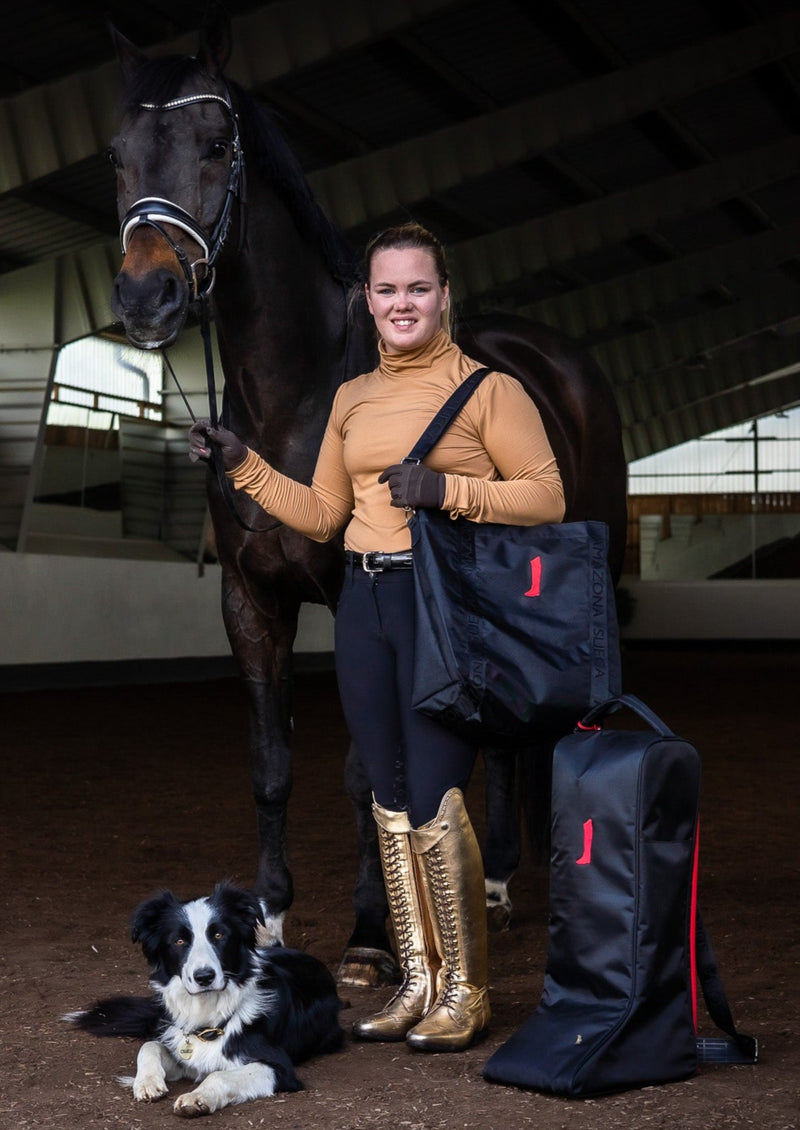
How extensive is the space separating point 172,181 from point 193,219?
10cm

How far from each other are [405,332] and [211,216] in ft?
2.38

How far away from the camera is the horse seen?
10.1ft

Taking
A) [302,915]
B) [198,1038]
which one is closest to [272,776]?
[302,915]

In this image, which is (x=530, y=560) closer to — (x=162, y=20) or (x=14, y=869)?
(x=14, y=869)

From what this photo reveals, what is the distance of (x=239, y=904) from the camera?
8.32ft

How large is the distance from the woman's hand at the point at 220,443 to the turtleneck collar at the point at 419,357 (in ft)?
1.12

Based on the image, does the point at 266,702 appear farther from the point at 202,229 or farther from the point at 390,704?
the point at 202,229

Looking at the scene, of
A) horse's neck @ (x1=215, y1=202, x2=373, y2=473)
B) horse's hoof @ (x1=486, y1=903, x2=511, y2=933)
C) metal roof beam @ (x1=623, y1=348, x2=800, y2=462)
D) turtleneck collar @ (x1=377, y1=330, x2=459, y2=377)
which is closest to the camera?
turtleneck collar @ (x1=377, y1=330, x2=459, y2=377)

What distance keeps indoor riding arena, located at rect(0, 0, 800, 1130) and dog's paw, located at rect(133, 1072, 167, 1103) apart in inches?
1.1

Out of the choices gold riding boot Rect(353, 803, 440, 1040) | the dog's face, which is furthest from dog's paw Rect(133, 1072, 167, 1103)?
gold riding boot Rect(353, 803, 440, 1040)

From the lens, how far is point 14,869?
4742 millimetres

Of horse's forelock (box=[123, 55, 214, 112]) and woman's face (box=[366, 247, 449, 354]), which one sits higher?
horse's forelock (box=[123, 55, 214, 112])

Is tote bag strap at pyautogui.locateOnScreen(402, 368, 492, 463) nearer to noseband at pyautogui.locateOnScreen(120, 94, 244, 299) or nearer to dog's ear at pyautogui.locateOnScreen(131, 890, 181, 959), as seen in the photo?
noseband at pyautogui.locateOnScreen(120, 94, 244, 299)

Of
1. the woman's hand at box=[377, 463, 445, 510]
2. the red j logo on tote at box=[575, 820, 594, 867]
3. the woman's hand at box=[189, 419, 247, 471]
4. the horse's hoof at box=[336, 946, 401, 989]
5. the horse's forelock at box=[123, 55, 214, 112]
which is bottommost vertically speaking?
the horse's hoof at box=[336, 946, 401, 989]
